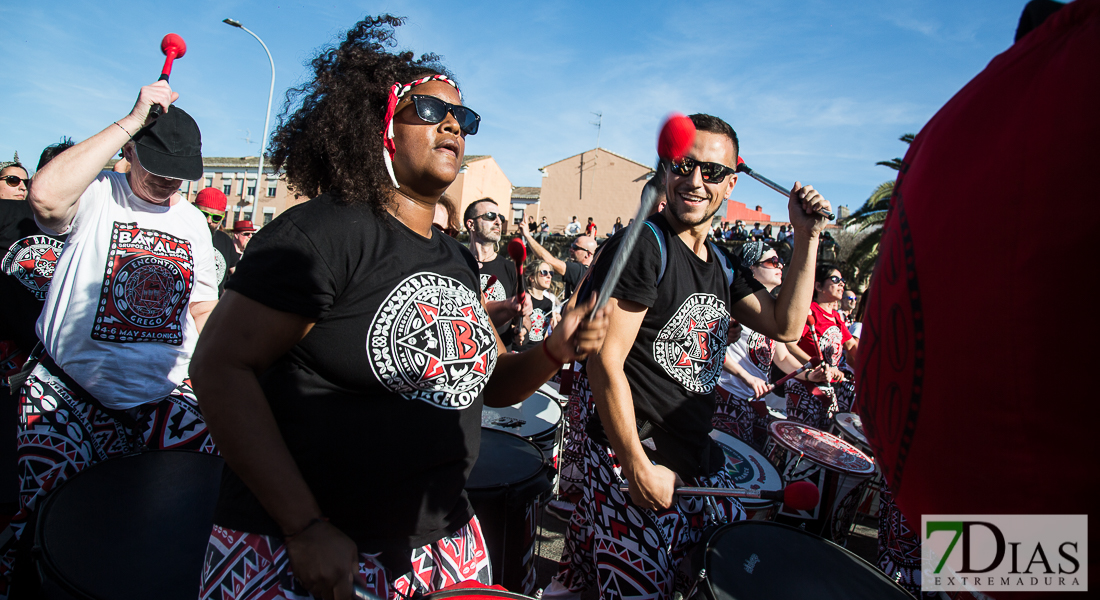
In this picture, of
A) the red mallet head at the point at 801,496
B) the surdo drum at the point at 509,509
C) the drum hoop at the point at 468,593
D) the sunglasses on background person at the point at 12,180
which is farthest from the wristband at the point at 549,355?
the sunglasses on background person at the point at 12,180

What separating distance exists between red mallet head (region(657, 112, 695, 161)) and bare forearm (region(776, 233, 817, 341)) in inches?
40.1

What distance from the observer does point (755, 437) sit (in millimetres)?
5059

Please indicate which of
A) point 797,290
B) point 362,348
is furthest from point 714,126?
point 362,348

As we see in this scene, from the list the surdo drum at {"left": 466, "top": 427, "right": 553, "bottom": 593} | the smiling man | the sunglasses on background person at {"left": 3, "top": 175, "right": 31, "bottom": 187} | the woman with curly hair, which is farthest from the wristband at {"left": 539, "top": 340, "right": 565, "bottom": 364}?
the sunglasses on background person at {"left": 3, "top": 175, "right": 31, "bottom": 187}

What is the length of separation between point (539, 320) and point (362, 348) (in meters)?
4.76

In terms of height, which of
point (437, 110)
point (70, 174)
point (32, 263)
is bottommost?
point (32, 263)

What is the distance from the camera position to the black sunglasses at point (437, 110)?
177cm

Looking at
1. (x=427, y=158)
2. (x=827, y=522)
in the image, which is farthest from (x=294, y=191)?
(x=827, y=522)

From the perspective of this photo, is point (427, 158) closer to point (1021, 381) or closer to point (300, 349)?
point (300, 349)

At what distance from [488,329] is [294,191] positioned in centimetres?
84

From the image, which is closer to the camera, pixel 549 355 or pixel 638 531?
pixel 549 355

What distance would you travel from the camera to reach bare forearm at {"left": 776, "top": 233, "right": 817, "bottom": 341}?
7.86 ft

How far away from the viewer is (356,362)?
142cm

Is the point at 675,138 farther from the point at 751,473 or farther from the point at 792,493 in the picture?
the point at 751,473
